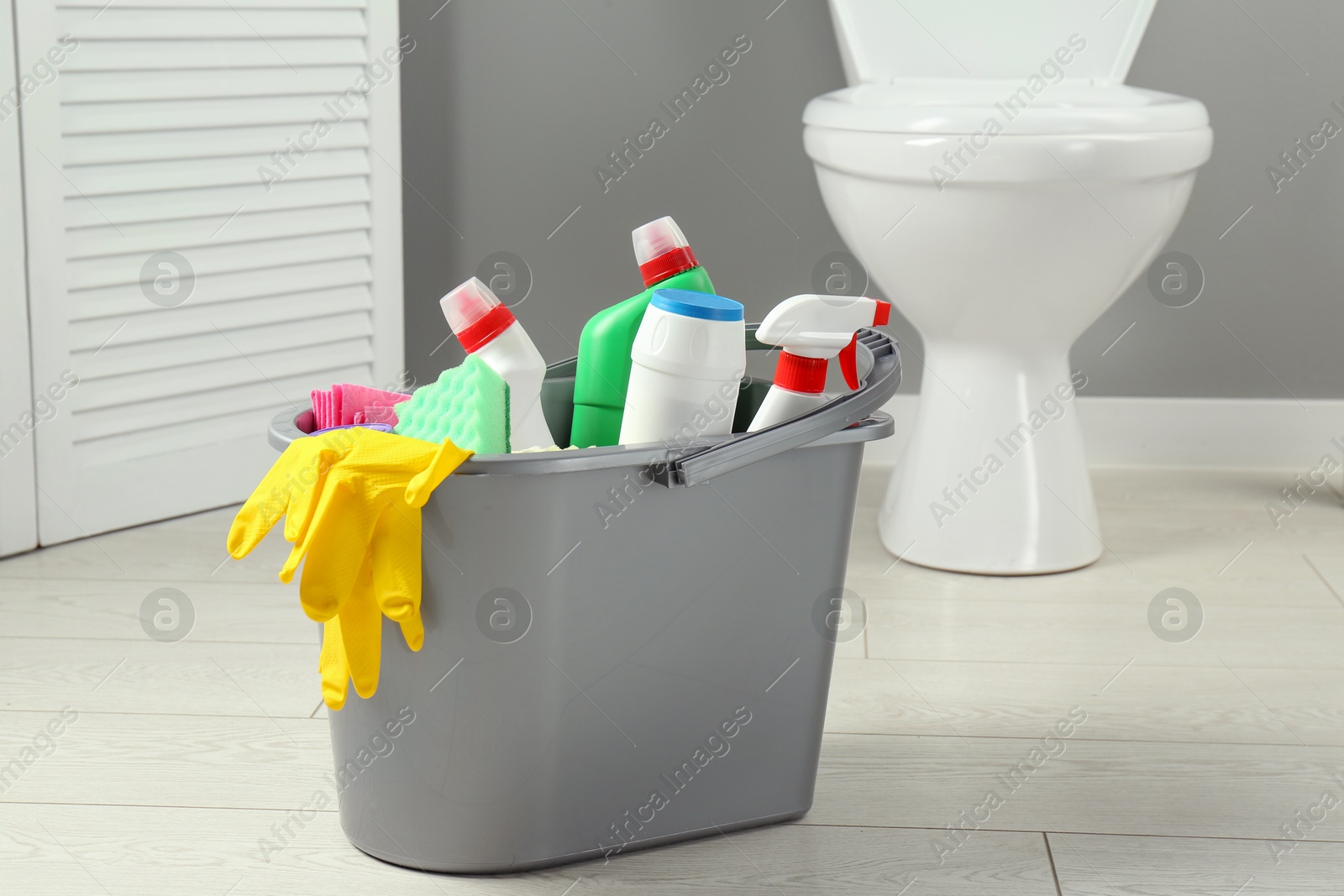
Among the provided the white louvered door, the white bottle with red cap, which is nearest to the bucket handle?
the white bottle with red cap

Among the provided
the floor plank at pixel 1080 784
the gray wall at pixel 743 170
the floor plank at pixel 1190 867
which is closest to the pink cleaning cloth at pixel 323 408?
the floor plank at pixel 1080 784

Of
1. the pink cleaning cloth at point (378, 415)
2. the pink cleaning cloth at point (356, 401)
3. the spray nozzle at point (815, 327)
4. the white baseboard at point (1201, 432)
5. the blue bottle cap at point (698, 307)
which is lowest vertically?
the white baseboard at point (1201, 432)

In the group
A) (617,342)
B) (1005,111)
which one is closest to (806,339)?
(617,342)

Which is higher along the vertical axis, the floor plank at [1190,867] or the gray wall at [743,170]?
the gray wall at [743,170]

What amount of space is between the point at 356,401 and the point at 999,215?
61cm

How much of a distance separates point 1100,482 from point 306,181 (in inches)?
37.9

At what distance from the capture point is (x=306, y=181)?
1316mm

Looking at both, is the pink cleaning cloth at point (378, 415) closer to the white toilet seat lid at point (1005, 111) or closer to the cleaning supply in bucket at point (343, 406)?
the cleaning supply in bucket at point (343, 406)

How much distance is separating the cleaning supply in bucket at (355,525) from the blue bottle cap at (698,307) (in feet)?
0.48

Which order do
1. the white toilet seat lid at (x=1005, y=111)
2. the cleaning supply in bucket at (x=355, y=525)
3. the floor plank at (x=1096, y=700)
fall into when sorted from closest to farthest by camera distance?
the cleaning supply in bucket at (x=355, y=525) → the floor plank at (x=1096, y=700) → the white toilet seat lid at (x=1005, y=111)

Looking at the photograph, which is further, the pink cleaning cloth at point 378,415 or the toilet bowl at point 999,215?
the toilet bowl at point 999,215

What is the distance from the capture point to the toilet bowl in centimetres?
105

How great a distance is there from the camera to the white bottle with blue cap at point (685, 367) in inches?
26.8

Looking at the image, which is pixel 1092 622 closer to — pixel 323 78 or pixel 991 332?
pixel 991 332
